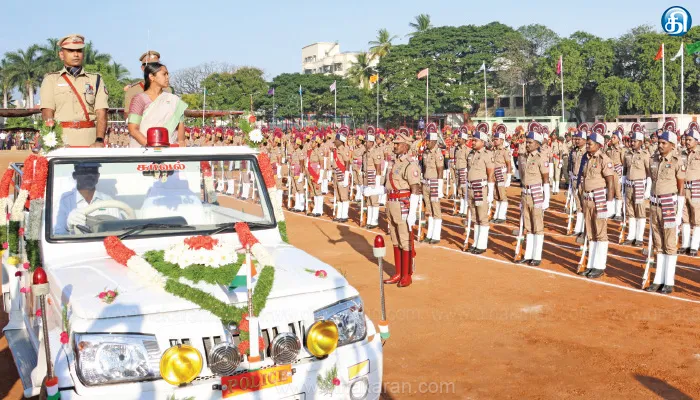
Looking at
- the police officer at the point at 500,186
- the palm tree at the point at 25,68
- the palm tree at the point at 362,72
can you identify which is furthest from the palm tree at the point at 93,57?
the police officer at the point at 500,186

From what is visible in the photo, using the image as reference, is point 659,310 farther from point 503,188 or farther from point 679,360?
point 503,188

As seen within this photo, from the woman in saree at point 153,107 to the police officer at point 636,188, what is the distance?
1113cm

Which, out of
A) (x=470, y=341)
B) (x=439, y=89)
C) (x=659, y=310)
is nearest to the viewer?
(x=470, y=341)

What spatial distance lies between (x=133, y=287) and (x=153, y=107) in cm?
256

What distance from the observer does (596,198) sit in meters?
11.7

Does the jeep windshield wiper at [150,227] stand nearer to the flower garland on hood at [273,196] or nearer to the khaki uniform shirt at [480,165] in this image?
the flower garland on hood at [273,196]

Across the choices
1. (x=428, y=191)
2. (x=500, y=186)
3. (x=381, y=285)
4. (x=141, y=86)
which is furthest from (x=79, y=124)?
(x=500, y=186)

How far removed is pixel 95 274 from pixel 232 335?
3.59ft

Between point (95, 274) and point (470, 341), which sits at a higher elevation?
point (95, 274)

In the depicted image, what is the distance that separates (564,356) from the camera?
756cm

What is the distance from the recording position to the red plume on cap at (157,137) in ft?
18.0

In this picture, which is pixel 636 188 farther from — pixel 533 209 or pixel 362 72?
pixel 362 72

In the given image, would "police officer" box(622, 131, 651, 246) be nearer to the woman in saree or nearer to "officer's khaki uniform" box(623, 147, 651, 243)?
"officer's khaki uniform" box(623, 147, 651, 243)

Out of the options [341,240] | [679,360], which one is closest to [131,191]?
[679,360]
